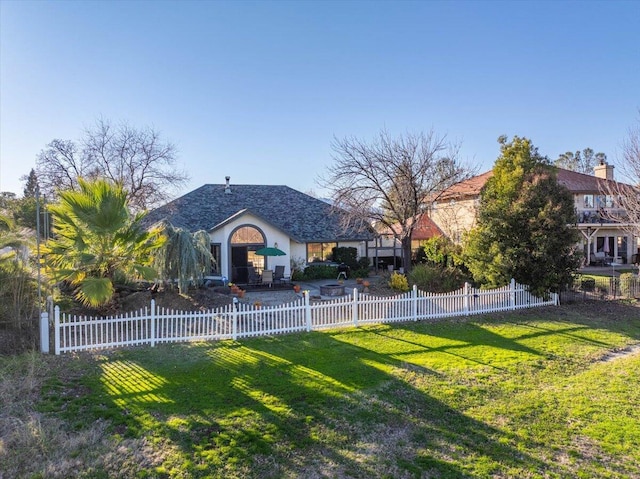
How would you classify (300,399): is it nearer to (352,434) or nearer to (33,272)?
(352,434)

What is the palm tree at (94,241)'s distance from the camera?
10.5 metres

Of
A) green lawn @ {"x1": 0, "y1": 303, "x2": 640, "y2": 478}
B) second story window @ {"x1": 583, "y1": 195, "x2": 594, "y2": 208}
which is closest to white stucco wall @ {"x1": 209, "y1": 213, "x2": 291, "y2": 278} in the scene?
green lawn @ {"x1": 0, "y1": 303, "x2": 640, "y2": 478}

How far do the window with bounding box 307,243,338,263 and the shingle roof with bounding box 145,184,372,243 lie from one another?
23.4 inches

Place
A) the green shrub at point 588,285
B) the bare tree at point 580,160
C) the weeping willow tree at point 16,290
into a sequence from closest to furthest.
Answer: the weeping willow tree at point 16,290 < the green shrub at point 588,285 < the bare tree at point 580,160

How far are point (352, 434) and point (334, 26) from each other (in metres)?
13.6

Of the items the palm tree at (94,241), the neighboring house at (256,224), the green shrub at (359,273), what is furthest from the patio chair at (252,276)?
the palm tree at (94,241)

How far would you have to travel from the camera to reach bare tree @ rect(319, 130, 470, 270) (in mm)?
20297

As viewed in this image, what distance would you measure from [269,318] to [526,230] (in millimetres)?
10111

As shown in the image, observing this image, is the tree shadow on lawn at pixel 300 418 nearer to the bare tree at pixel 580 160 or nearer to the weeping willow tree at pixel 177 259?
the weeping willow tree at pixel 177 259

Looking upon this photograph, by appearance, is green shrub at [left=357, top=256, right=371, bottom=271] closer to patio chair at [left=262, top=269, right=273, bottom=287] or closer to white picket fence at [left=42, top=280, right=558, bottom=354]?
patio chair at [left=262, top=269, right=273, bottom=287]

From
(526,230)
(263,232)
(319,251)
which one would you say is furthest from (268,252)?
(526,230)

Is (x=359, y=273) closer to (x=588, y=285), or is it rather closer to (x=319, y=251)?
(x=319, y=251)

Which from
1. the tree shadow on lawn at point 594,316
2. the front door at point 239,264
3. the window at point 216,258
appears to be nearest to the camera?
the tree shadow on lawn at point 594,316

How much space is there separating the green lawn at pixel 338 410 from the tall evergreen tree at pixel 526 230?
4.50m
